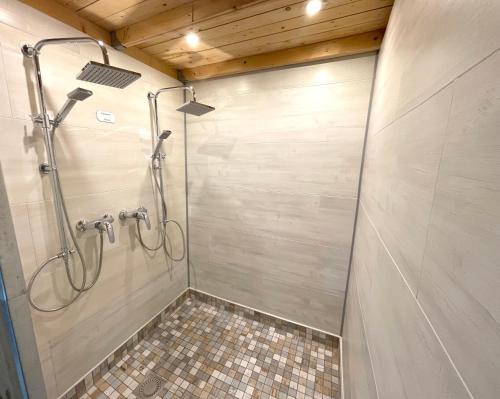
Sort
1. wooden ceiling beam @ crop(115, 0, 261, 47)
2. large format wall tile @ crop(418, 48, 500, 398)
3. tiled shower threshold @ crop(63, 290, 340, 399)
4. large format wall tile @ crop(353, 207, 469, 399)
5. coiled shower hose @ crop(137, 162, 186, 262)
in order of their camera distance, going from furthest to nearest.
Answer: coiled shower hose @ crop(137, 162, 186, 262) → tiled shower threshold @ crop(63, 290, 340, 399) → wooden ceiling beam @ crop(115, 0, 261, 47) → large format wall tile @ crop(353, 207, 469, 399) → large format wall tile @ crop(418, 48, 500, 398)

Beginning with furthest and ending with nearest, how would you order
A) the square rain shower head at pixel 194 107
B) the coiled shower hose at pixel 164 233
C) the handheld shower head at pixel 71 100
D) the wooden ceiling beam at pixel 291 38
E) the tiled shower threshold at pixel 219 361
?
the coiled shower hose at pixel 164 233
the tiled shower threshold at pixel 219 361
the square rain shower head at pixel 194 107
the wooden ceiling beam at pixel 291 38
the handheld shower head at pixel 71 100

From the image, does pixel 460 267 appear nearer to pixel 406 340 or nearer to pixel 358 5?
pixel 406 340

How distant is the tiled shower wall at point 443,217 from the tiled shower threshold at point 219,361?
1050mm

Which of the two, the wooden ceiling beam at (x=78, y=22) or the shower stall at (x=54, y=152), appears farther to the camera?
the wooden ceiling beam at (x=78, y=22)

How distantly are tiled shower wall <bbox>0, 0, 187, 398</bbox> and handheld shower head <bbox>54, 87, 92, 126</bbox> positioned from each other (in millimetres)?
89

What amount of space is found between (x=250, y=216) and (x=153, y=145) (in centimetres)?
98

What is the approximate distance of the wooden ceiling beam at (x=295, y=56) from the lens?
1316 mm

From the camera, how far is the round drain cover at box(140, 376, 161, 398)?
141 centimetres

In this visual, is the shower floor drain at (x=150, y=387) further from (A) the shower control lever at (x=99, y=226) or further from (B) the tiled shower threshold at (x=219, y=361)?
(A) the shower control lever at (x=99, y=226)

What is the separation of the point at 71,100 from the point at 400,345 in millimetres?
1566

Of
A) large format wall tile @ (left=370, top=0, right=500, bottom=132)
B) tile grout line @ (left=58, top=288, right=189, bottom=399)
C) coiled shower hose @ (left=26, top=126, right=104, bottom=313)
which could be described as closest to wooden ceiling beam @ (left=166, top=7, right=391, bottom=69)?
large format wall tile @ (left=370, top=0, right=500, bottom=132)

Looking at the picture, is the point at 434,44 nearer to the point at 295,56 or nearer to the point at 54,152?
the point at 295,56

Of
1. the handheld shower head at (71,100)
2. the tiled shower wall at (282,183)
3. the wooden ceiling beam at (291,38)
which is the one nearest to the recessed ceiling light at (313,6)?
the wooden ceiling beam at (291,38)

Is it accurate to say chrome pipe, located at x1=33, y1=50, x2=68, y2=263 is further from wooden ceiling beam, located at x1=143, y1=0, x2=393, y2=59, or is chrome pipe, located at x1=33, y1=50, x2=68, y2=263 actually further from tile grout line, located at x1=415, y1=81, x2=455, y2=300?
tile grout line, located at x1=415, y1=81, x2=455, y2=300
